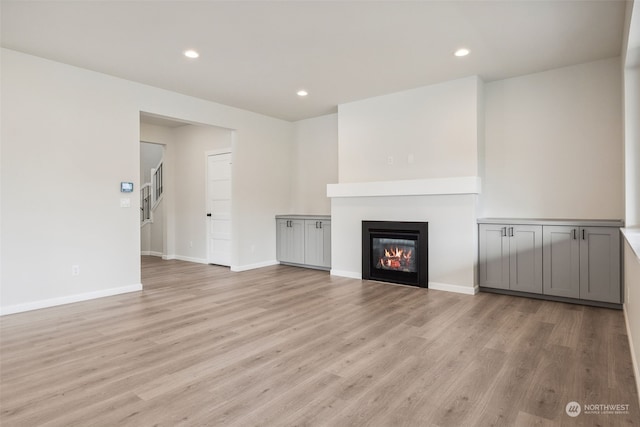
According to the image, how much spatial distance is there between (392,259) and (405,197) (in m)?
0.92

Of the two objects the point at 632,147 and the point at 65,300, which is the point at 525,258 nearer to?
the point at 632,147

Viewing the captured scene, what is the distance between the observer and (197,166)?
7516mm

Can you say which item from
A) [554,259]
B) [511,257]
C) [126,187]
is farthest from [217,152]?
[554,259]

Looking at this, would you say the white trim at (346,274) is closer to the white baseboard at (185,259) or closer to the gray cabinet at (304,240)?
the gray cabinet at (304,240)

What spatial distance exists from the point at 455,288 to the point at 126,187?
450 cm

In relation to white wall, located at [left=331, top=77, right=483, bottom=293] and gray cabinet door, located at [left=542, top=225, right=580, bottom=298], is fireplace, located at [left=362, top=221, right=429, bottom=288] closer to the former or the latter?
white wall, located at [left=331, top=77, right=483, bottom=293]

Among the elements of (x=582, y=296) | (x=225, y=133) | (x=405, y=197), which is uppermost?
(x=225, y=133)

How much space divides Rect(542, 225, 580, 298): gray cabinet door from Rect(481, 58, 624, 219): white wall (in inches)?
21.6

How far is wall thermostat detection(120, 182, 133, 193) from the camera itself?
475 centimetres

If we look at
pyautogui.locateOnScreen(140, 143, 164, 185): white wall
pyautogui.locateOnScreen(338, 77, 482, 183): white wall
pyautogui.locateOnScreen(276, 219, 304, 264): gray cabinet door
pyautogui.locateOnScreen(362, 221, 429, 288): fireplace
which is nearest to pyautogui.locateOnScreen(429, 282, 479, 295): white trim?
pyautogui.locateOnScreen(362, 221, 429, 288): fireplace

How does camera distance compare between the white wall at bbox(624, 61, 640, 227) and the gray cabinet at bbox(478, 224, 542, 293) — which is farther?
the gray cabinet at bbox(478, 224, 542, 293)

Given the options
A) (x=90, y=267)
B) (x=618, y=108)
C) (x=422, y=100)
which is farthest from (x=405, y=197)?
(x=90, y=267)

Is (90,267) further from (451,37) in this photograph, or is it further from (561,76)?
(561,76)

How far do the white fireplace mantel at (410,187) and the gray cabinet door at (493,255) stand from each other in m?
0.53
